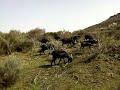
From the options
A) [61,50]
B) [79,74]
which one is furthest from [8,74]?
[61,50]

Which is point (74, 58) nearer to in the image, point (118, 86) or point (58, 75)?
point (58, 75)

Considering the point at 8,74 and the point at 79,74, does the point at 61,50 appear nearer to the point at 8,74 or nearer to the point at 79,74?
the point at 79,74

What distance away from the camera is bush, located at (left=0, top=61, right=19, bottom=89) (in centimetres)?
1557

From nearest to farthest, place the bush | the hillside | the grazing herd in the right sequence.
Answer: the hillside → the bush → the grazing herd

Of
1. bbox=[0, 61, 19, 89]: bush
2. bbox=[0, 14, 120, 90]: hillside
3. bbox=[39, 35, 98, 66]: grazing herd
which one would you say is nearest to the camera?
bbox=[0, 14, 120, 90]: hillside

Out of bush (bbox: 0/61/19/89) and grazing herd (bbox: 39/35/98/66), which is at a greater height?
grazing herd (bbox: 39/35/98/66)

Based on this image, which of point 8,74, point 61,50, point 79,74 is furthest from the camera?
point 61,50

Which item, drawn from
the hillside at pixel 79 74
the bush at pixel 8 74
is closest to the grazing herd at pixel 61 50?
the hillside at pixel 79 74

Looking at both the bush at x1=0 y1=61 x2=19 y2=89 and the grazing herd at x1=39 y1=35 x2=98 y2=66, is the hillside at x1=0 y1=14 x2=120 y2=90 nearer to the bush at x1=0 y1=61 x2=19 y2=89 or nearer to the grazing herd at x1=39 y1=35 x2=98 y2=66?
the bush at x1=0 y1=61 x2=19 y2=89

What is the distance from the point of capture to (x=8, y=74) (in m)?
16.0

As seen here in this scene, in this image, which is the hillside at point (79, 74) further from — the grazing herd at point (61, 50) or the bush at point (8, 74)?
the grazing herd at point (61, 50)

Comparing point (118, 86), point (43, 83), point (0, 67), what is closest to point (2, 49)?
point (0, 67)

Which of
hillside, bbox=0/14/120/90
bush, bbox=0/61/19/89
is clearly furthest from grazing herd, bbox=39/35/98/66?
bush, bbox=0/61/19/89

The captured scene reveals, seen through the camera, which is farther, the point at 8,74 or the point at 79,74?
the point at 79,74
